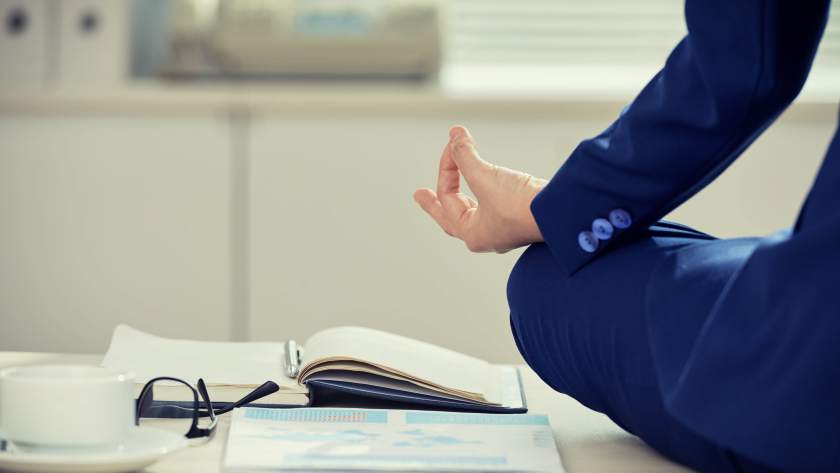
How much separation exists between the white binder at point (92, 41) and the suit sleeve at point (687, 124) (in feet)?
6.48

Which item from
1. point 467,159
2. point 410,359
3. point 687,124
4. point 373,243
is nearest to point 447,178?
point 467,159

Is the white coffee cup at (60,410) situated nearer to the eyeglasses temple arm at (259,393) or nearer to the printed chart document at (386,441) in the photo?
the printed chart document at (386,441)

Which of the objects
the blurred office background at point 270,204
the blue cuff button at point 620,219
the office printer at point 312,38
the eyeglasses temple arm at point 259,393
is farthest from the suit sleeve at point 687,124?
the office printer at point 312,38

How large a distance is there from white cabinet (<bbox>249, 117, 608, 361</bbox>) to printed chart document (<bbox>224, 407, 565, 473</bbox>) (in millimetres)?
1462

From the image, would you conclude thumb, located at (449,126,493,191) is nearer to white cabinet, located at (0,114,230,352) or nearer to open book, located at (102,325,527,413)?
open book, located at (102,325,527,413)

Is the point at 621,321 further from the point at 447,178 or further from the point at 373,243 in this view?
the point at 373,243

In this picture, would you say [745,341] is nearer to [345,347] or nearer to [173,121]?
[345,347]

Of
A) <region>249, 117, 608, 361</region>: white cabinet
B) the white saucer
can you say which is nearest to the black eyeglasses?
the white saucer

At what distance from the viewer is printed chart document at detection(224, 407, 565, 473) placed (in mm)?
751

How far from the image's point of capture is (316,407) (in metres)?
0.98

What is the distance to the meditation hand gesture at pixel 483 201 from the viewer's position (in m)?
0.93

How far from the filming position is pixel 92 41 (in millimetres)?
2629

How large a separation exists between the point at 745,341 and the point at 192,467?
38 centimetres

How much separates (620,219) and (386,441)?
250 mm
